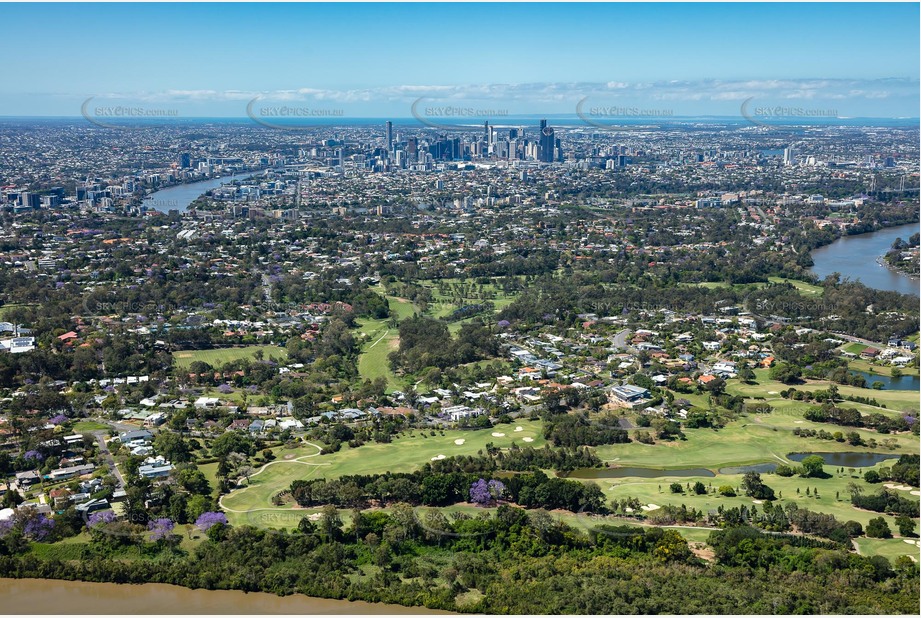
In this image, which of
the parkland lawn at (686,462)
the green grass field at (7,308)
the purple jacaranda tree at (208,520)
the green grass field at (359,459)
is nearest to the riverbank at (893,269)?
the parkland lawn at (686,462)

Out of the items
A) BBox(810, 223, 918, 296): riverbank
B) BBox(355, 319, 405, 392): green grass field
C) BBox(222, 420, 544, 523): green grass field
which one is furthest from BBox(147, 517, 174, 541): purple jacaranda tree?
BBox(810, 223, 918, 296): riverbank

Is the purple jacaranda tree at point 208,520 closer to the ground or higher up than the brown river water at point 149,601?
higher up

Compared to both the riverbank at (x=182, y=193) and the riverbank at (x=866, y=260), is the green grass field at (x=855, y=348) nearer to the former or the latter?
the riverbank at (x=866, y=260)

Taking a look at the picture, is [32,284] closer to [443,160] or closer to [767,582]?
[767,582]

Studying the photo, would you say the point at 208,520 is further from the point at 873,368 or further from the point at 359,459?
the point at 873,368

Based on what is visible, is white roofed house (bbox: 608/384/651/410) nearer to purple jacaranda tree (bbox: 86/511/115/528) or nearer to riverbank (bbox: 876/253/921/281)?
purple jacaranda tree (bbox: 86/511/115/528)
